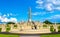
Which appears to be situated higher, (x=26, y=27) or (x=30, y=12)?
(x=30, y=12)

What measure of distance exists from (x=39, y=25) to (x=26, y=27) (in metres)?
2.29

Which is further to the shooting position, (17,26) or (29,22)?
(17,26)

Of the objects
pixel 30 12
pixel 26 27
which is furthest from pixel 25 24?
pixel 30 12

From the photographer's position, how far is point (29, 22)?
2375 cm

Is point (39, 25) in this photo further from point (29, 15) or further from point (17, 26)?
point (17, 26)

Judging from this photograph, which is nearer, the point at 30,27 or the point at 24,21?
the point at 30,27

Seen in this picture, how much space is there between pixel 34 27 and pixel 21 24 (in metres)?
2.57

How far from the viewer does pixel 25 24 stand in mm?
23609

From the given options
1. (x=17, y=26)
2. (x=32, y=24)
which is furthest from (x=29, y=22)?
(x=17, y=26)

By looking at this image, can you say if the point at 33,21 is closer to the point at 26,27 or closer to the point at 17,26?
the point at 26,27

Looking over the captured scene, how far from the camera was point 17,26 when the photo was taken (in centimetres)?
2569

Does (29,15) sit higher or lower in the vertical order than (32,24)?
higher

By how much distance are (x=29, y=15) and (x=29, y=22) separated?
1.20 metres

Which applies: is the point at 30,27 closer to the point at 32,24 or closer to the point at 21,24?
the point at 32,24
